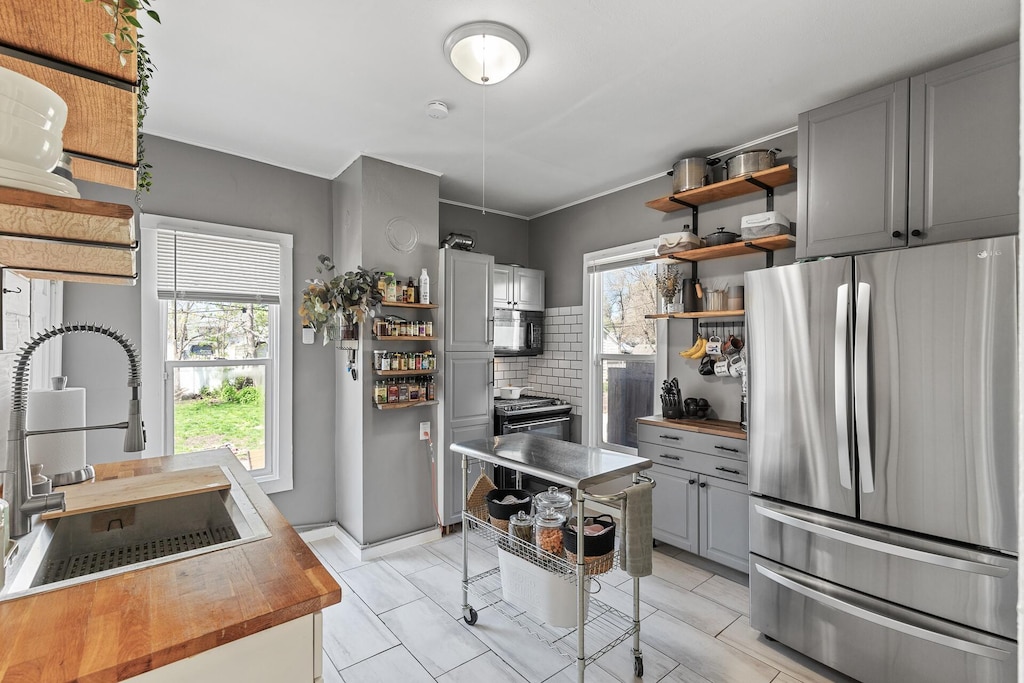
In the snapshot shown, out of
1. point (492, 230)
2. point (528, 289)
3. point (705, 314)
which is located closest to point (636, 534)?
point (705, 314)

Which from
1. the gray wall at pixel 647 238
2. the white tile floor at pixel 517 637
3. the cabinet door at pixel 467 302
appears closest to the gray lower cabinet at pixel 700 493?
the white tile floor at pixel 517 637

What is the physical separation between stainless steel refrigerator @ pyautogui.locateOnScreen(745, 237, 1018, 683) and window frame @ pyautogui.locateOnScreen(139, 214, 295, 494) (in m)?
Result: 2.93

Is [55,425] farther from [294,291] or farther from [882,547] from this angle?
[882,547]

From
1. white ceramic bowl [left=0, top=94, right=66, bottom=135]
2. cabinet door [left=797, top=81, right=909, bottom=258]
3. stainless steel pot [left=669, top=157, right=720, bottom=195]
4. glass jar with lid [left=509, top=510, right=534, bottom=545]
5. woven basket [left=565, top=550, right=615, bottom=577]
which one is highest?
stainless steel pot [left=669, top=157, right=720, bottom=195]

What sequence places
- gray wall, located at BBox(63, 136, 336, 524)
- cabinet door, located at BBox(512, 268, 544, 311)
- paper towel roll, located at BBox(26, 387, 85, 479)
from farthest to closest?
cabinet door, located at BBox(512, 268, 544, 311), gray wall, located at BBox(63, 136, 336, 524), paper towel roll, located at BBox(26, 387, 85, 479)

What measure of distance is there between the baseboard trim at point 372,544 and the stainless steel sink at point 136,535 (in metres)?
1.72

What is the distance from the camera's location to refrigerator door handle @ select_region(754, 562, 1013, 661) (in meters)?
1.76

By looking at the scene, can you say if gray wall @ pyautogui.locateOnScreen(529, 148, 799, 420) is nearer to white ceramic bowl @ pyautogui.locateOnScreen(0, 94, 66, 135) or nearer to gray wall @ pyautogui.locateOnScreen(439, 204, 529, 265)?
gray wall @ pyautogui.locateOnScreen(439, 204, 529, 265)

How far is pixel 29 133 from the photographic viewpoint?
80cm

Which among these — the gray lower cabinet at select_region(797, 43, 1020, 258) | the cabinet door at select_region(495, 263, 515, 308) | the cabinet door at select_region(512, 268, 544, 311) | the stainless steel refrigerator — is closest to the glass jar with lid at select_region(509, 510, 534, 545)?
the stainless steel refrigerator

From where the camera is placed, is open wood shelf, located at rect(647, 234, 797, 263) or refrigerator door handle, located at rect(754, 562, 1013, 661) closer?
refrigerator door handle, located at rect(754, 562, 1013, 661)

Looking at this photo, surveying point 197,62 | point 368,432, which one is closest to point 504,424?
point 368,432

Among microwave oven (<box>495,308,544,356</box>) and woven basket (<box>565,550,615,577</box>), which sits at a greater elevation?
microwave oven (<box>495,308,544,356</box>)

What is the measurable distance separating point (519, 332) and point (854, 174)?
2.81m
